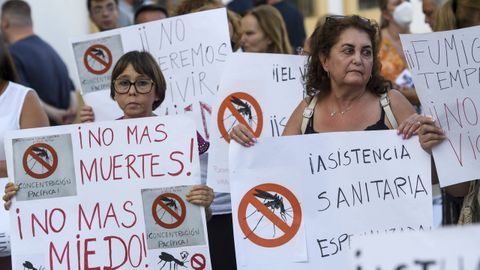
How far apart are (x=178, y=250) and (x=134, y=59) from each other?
0.92 metres

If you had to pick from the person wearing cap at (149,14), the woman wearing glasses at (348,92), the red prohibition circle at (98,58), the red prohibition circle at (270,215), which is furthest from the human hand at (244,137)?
the person wearing cap at (149,14)

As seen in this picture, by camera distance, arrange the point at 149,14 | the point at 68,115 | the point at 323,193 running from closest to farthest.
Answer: the point at 323,193, the point at 149,14, the point at 68,115

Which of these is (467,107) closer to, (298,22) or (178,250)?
→ (178,250)

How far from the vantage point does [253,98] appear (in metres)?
6.48

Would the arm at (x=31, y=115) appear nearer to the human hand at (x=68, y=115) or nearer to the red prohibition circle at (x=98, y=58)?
the red prohibition circle at (x=98, y=58)

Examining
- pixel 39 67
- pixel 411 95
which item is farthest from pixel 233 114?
pixel 39 67

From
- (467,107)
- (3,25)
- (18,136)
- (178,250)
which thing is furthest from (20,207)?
(3,25)

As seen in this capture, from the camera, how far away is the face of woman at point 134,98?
5.77 m

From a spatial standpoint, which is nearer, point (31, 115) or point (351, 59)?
point (351, 59)

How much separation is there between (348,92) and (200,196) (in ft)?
2.47

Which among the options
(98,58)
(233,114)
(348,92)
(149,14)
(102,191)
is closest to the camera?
(348,92)

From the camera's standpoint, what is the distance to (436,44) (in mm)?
5508

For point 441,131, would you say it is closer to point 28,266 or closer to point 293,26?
point 28,266

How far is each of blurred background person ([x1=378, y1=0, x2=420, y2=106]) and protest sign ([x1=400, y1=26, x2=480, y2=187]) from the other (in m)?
2.20
